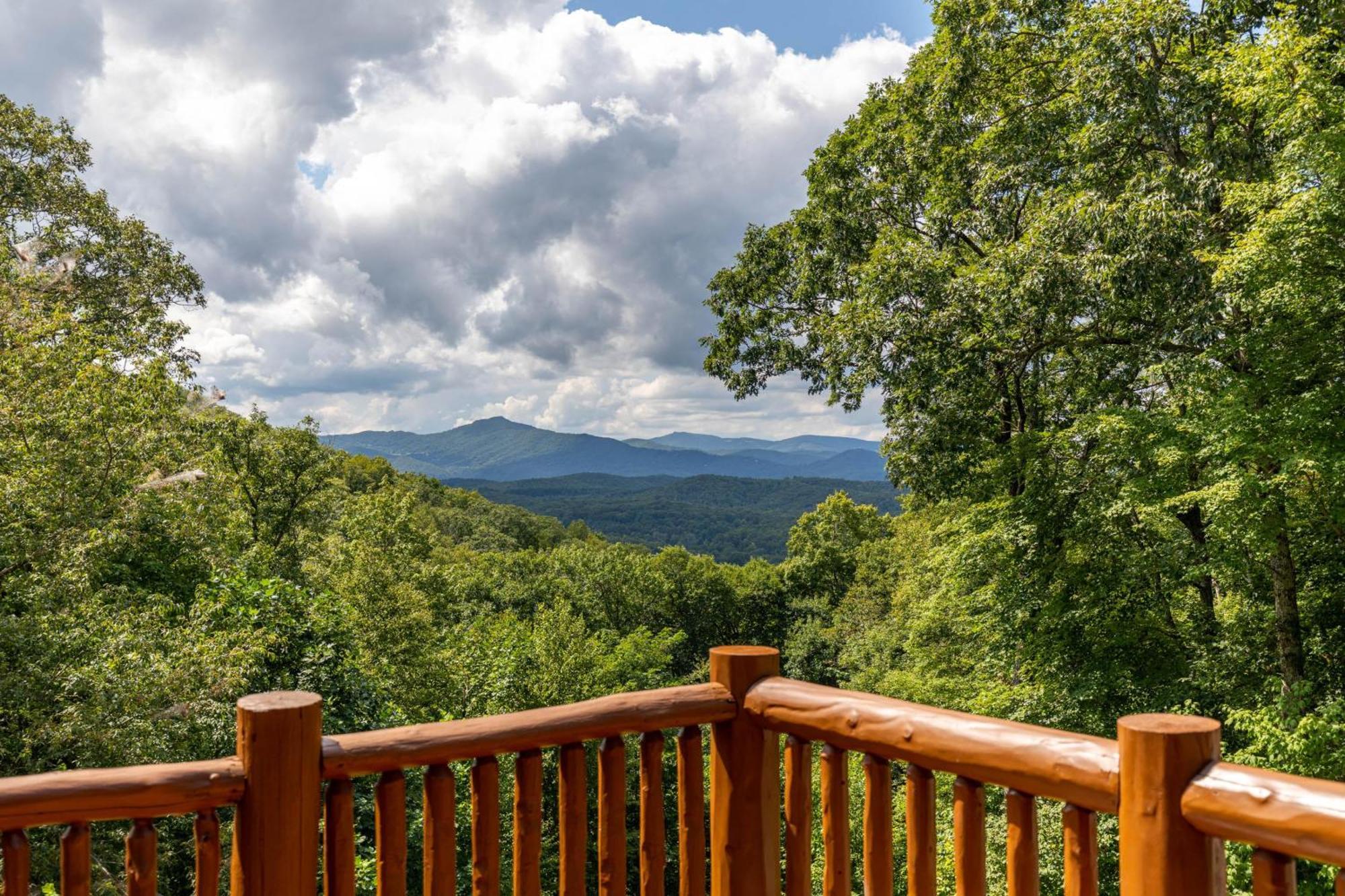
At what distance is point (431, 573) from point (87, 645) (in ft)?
43.1

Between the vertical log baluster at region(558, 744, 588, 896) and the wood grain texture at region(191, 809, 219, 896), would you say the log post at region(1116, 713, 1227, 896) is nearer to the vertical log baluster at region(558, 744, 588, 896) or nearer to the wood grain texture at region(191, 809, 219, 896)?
the vertical log baluster at region(558, 744, 588, 896)

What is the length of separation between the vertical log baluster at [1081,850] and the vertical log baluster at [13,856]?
1.95 metres

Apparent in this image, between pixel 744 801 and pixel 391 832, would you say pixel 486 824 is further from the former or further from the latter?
pixel 744 801

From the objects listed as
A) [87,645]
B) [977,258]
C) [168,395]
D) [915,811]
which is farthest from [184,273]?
[915,811]

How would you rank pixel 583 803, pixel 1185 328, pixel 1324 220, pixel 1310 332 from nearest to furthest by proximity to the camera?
pixel 583 803 → pixel 1324 220 → pixel 1310 332 → pixel 1185 328

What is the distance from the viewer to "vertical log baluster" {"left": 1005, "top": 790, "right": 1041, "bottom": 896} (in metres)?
1.60

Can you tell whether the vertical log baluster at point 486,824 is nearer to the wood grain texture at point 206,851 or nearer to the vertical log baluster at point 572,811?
the vertical log baluster at point 572,811

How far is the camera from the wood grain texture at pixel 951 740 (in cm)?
149

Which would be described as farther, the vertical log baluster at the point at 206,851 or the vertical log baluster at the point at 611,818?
the vertical log baluster at the point at 611,818

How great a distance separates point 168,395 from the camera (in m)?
13.2

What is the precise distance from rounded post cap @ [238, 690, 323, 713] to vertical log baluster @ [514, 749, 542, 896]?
1.55 feet

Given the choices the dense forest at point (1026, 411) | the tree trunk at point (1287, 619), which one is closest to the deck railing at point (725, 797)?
the dense forest at point (1026, 411)

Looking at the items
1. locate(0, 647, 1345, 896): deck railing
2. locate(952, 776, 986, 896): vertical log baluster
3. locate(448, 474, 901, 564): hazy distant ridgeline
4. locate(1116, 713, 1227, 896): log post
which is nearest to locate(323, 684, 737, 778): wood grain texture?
locate(0, 647, 1345, 896): deck railing

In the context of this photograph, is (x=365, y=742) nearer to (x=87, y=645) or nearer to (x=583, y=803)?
(x=583, y=803)
